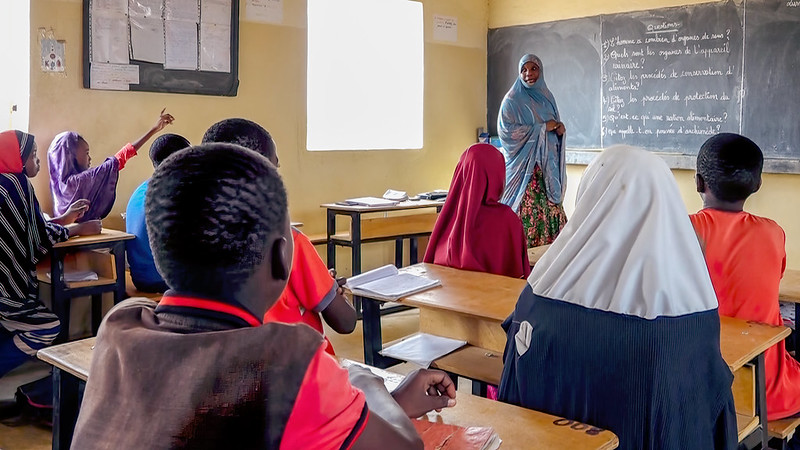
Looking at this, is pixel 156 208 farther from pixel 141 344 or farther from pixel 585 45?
pixel 585 45

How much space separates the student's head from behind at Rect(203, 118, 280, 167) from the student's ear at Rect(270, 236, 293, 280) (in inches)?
42.1

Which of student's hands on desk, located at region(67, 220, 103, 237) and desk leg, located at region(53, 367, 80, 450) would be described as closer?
desk leg, located at region(53, 367, 80, 450)

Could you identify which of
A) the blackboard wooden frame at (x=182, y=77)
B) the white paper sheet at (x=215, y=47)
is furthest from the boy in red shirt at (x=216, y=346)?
the white paper sheet at (x=215, y=47)

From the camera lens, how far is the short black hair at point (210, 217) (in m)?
0.91

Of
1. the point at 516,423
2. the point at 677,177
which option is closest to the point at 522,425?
the point at 516,423

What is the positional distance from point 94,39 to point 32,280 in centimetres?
169

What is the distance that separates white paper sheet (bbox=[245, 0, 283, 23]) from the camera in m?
5.27

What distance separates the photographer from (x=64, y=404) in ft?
6.91

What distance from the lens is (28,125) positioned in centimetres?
432

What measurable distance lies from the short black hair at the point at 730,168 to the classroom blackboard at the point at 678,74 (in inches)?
112

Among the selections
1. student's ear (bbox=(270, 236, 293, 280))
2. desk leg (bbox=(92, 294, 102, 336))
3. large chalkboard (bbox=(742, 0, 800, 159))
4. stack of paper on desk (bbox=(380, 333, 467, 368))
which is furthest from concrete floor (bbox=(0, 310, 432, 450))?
large chalkboard (bbox=(742, 0, 800, 159))

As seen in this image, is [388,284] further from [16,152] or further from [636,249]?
[16,152]

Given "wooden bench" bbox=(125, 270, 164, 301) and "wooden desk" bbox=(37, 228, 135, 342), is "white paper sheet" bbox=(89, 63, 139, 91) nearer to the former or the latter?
"wooden desk" bbox=(37, 228, 135, 342)

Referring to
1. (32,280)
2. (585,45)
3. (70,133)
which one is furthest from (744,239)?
(585,45)
